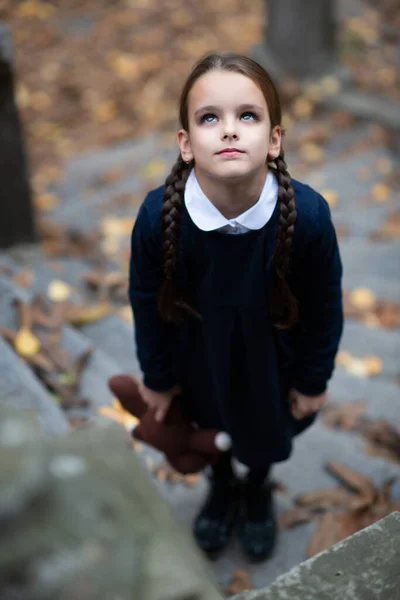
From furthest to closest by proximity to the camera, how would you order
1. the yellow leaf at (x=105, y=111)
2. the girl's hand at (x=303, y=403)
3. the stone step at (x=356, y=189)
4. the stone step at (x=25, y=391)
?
Answer: the yellow leaf at (x=105, y=111) < the stone step at (x=356, y=189) < the stone step at (x=25, y=391) < the girl's hand at (x=303, y=403)

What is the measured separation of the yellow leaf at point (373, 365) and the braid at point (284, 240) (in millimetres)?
1839

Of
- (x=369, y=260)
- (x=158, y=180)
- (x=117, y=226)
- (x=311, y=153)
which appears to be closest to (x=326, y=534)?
(x=369, y=260)

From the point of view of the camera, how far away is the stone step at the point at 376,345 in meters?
3.64

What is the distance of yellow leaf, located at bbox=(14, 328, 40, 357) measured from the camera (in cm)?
A: 299

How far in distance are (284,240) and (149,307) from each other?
459 mm

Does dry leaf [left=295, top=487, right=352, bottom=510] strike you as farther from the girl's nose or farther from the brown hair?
the girl's nose

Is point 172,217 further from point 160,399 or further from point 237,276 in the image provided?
point 160,399

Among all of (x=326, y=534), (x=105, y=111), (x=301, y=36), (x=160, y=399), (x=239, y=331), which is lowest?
(x=326, y=534)

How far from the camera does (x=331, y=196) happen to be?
5398 mm

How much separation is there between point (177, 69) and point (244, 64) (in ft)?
18.6

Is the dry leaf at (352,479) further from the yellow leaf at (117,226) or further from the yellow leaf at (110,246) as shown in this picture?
the yellow leaf at (117,226)

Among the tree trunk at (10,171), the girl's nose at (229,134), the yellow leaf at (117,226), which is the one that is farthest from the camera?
the yellow leaf at (117,226)

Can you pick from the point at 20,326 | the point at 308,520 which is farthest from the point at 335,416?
the point at 20,326

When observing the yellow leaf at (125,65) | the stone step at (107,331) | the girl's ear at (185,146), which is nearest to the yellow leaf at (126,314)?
the stone step at (107,331)
